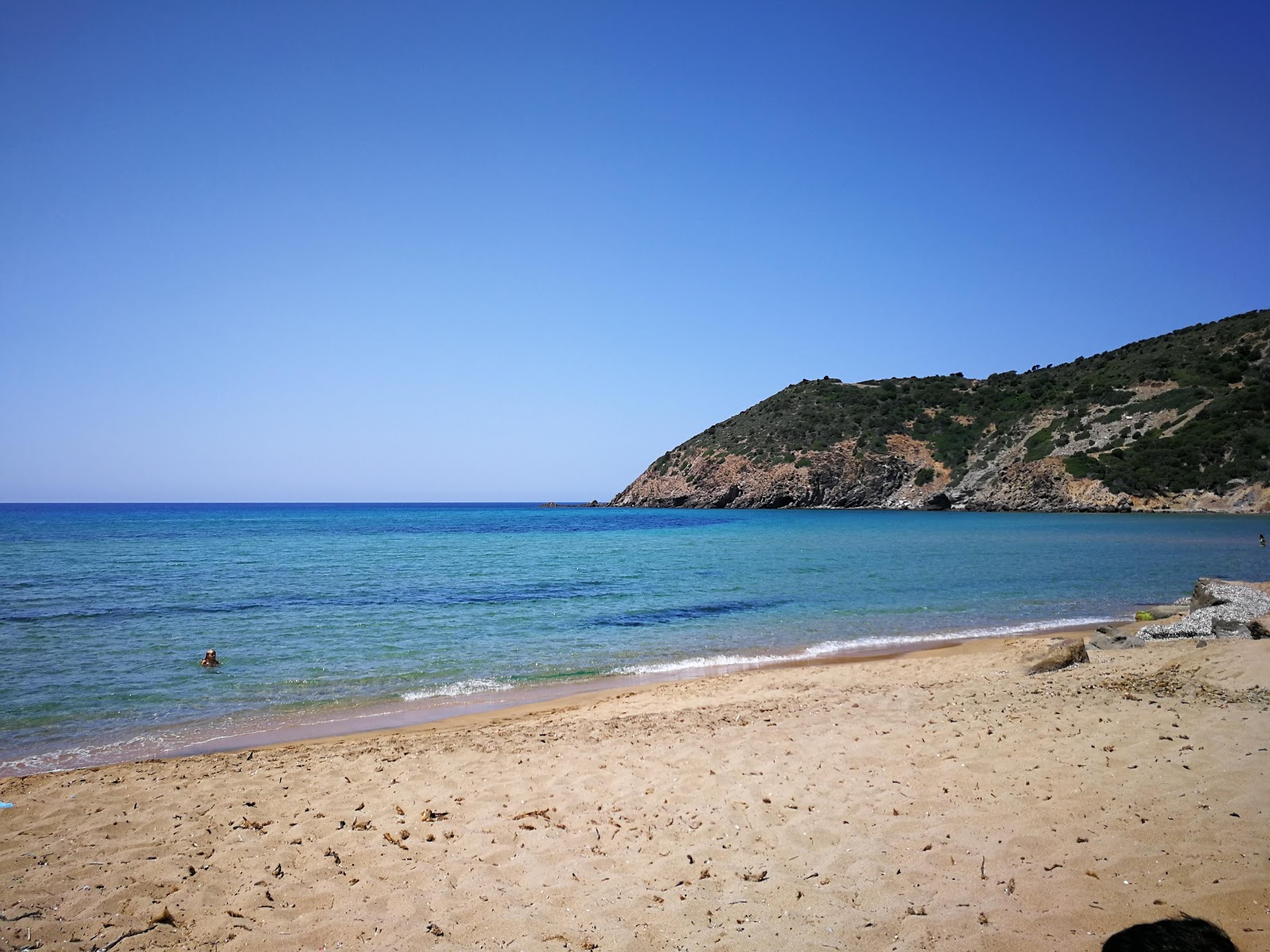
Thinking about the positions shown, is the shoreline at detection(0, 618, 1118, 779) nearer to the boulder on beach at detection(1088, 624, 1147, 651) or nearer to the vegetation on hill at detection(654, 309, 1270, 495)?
the boulder on beach at detection(1088, 624, 1147, 651)

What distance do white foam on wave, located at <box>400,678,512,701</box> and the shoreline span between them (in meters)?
0.09

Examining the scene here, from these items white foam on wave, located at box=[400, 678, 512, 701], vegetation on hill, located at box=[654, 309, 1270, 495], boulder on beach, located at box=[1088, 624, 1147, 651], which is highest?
vegetation on hill, located at box=[654, 309, 1270, 495]

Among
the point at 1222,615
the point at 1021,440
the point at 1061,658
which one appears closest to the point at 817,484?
the point at 1021,440

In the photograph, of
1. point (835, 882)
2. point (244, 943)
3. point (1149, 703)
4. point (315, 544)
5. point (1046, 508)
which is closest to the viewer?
point (244, 943)

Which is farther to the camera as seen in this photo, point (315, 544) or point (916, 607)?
point (315, 544)

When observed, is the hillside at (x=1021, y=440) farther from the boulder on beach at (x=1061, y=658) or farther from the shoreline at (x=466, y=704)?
the boulder on beach at (x=1061, y=658)

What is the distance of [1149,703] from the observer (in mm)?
8070

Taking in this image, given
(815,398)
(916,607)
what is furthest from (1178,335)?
(916,607)

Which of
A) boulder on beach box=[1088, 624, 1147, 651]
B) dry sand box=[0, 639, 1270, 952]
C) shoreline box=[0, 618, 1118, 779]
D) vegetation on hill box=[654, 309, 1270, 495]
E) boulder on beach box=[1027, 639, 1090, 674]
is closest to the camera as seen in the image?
dry sand box=[0, 639, 1270, 952]

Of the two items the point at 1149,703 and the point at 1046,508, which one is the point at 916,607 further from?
the point at 1046,508

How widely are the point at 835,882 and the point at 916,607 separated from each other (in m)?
17.6

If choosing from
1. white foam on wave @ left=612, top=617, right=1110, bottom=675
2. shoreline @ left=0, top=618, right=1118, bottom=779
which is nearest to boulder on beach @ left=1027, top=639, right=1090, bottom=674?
shoreline @ left=0, top=618, right=1118, bottom=779

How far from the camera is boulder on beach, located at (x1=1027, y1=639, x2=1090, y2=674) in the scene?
37.0 feet

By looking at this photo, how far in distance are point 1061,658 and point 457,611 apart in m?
15.3
